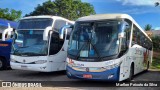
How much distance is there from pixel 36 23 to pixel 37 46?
1.31m

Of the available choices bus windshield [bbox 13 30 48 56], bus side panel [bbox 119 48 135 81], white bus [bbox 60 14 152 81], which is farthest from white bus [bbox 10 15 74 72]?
bus side panel [bbox 119 48 135 81]

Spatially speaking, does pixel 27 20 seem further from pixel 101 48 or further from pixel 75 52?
pixel 101 48

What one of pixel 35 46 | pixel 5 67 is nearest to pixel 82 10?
pixel 5 67

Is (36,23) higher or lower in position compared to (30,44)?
higher

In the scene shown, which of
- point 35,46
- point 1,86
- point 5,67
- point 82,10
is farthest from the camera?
point 82,10

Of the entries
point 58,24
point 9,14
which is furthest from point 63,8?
point 58,24

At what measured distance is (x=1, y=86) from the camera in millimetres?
11172

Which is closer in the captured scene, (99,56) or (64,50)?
(99,56)

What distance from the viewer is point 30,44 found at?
14.4m

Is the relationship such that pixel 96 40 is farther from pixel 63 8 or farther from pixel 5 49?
pixel 63 8

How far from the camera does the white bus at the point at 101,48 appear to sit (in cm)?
1130

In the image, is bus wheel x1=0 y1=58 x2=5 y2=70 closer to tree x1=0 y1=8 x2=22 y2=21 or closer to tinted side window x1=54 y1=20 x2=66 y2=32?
tinted side window x1=54 y1=20 x2=66 y2=32

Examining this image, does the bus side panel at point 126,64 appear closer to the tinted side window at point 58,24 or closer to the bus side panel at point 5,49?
the tinted side window at point 58,24

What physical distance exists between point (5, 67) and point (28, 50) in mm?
4534
